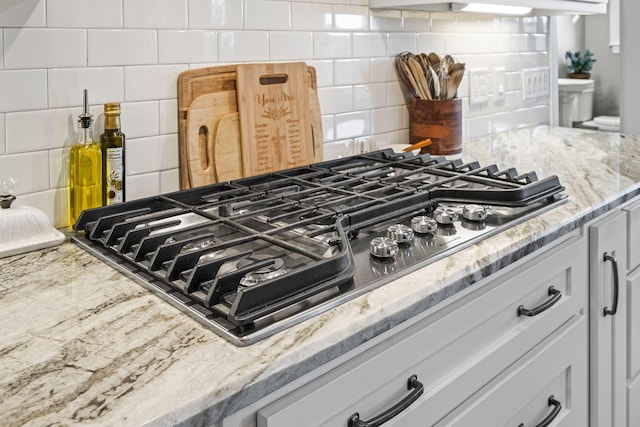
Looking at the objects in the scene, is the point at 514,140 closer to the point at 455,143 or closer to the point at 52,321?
the point at 455,143

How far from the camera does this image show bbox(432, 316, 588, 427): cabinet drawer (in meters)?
1.08

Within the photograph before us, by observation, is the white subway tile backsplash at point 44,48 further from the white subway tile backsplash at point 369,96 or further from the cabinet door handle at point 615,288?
the cabinet door handle at point 615,288

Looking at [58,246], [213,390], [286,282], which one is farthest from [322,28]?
[213,390]

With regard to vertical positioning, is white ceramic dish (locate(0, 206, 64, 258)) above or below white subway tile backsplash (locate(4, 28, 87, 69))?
below

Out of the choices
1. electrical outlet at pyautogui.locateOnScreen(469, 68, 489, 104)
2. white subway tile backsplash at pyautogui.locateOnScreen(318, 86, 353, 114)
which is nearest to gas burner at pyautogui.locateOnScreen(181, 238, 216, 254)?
white subway tile backsplash at pyautogui.locateOnScreen(318, 86, 353, 114)

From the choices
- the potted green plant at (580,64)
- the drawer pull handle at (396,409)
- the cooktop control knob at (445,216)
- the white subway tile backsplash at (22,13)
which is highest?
the potted green plant at (580,64)

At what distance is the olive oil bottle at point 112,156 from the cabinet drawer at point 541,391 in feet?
2.49

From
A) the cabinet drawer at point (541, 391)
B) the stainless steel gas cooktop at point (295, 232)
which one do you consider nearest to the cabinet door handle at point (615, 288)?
the cabinet drawer at point (541, 391)

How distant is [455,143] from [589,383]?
0.82 metres

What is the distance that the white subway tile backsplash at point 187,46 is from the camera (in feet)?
4.57

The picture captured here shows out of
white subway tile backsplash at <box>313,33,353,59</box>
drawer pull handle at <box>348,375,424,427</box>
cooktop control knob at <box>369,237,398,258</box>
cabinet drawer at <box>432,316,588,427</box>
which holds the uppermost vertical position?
white subway tile backsplash at <box>313,33,353,59</box>

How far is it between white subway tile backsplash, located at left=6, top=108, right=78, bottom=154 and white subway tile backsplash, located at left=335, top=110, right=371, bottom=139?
2.59ft

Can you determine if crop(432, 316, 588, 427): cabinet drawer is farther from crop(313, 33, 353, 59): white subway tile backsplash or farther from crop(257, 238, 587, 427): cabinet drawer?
crop(313, 33, 353, 59): white subway tile backsplash

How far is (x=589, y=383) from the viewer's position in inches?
58.2
